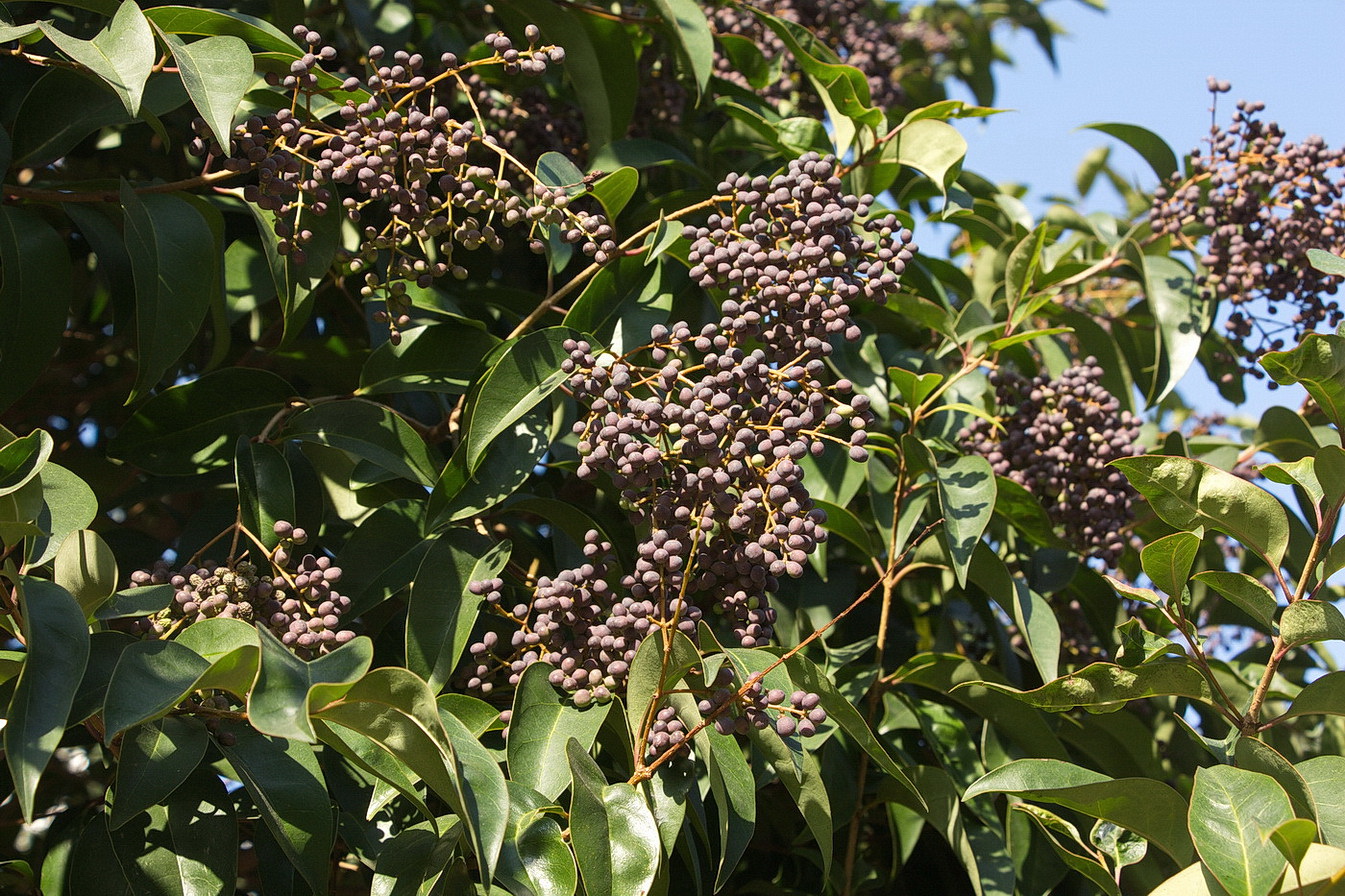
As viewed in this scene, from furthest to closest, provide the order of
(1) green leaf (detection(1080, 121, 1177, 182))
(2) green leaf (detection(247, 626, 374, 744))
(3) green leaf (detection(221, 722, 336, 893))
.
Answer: (1) green leaf (detection(1080, 121, 1177, 182))
(3) green leaf (detection(221, 722, 336, 893))
(2) green leaf (detection(247, 626, 374, 744))

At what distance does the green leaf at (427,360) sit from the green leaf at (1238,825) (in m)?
1.08

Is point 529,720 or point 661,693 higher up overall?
point 661,693

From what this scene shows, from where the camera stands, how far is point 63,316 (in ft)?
5.09

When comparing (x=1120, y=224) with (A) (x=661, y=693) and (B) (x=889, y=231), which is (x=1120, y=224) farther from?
(A) (x=661, y=693)

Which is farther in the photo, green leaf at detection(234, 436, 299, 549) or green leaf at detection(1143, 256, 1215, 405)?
green leaf at detection(1143, 256, 1215, 405)

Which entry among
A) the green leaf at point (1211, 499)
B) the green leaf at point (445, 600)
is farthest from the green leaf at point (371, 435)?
the green leaf at point (1211, 499)

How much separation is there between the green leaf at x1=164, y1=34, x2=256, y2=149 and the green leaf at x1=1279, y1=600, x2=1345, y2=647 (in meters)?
1.35

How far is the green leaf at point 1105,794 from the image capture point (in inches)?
51.7

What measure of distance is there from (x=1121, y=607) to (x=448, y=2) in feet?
5.79

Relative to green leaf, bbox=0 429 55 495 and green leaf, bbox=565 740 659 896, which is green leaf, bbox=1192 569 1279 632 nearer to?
green leaf, bbox=565 740 659 896

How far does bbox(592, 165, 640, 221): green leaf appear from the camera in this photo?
162 cm

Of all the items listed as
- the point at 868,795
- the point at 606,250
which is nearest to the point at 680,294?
the point at 606,250

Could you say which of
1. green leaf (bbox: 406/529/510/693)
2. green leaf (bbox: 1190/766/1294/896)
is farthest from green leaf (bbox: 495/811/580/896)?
green leaf (bbox: 1190/766/1294/896)

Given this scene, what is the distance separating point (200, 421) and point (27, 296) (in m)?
0.28
